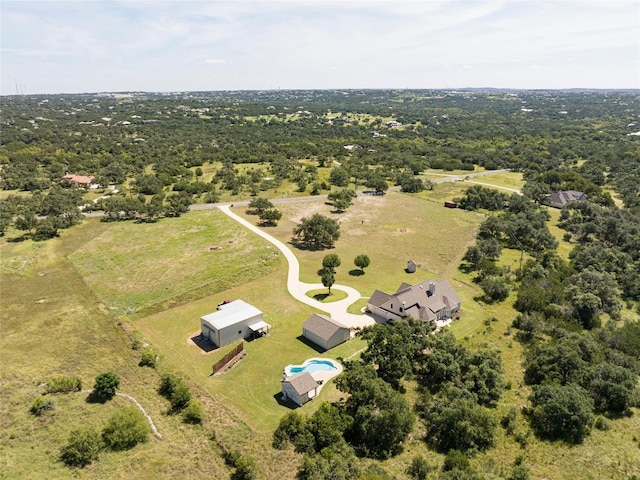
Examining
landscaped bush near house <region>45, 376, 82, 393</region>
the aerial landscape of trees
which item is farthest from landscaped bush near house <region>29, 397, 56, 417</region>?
landscaped bush near house <region>45, 376, 82, 393</region>

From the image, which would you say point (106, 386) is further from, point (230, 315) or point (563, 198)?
point (563, 198)

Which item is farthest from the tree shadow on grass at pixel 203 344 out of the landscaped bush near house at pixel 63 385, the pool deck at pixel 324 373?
the landscaped bush near house at pixel 63 385

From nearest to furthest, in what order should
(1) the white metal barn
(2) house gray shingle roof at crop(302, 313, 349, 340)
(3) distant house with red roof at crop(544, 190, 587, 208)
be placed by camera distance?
(2) house gray shingle roof at crop(302, 313, 349, 340), (1) the white metal barn, (3) distant house with red roof at crop(544, 190, 587, 208)

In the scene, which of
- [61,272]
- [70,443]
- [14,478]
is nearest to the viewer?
[14,478]

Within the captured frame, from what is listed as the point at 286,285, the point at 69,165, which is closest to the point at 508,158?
the point at 286,285

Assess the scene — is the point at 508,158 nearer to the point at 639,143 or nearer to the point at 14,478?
the point at 639,143

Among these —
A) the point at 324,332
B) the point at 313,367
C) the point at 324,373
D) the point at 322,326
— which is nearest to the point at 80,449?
the point at 313,367

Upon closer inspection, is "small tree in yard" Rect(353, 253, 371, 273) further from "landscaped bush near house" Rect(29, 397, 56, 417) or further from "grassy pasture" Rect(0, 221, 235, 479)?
"landscaped bush near house" Rect(29, 397, 56, 417)
